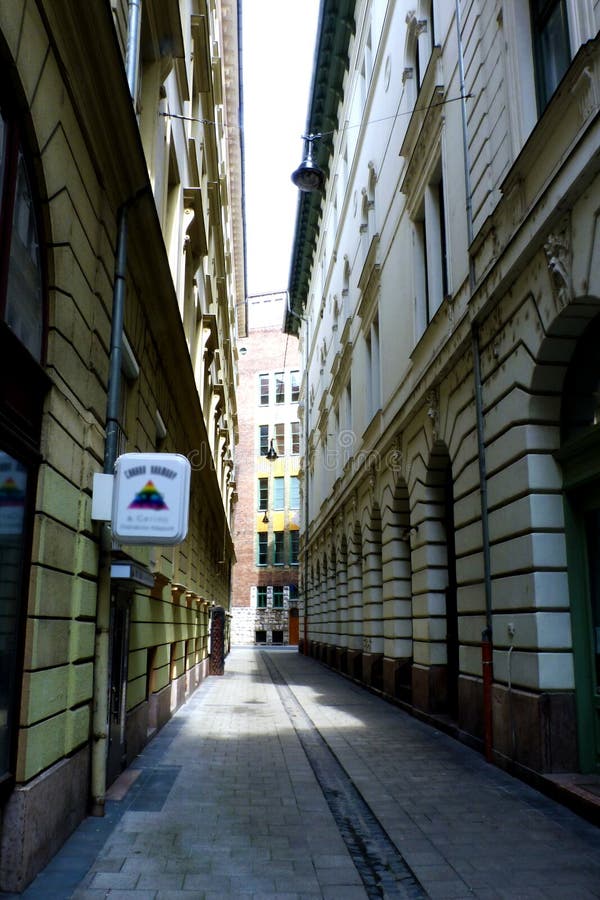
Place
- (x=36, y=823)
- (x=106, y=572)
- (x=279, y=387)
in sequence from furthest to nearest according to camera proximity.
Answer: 1. (x=279, y=387)
2. (x=106, y=572)
3. (x=36, y=823)

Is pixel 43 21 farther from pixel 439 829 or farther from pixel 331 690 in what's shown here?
pixel 331 690

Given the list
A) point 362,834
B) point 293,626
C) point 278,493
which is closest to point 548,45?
point 362,834

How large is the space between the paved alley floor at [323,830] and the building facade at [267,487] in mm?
44851

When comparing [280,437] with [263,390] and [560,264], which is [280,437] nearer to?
[263,390]

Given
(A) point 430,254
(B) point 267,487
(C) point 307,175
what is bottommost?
(A) point 430,254

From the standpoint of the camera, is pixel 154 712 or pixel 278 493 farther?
pixel 278 493

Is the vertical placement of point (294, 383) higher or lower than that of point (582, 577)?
higher

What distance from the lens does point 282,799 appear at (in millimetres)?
8016

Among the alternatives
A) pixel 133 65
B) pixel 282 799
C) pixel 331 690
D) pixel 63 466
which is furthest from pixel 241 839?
pixel 331 690

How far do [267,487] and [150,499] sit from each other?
5194 centimetres

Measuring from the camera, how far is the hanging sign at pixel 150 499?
258 inches

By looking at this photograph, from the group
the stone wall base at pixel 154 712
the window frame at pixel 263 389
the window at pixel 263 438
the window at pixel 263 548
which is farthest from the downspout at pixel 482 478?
the window frame at pixel 263 389

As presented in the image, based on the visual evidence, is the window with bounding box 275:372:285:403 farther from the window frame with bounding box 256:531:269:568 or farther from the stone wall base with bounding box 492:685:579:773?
the stone wall base with bounding box 492:685:579:773

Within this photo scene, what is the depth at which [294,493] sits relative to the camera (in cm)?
5772
